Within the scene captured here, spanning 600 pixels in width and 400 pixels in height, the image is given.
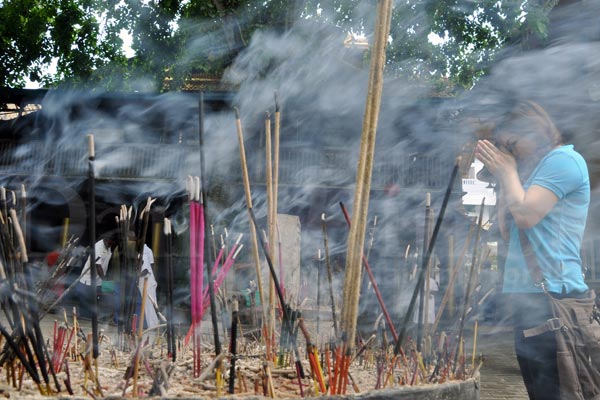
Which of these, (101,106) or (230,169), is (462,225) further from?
(101,106)

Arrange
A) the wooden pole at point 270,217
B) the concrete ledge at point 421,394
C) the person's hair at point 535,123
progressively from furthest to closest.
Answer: the person's hair at point 535,123, the wooden pole at point 270,217, the concrete ledge at point 421,394

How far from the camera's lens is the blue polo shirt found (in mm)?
2043

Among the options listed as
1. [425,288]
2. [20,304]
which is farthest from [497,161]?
[20,304]

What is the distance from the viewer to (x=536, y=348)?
2.06 m

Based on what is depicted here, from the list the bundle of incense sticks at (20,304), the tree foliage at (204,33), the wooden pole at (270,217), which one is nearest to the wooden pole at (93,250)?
the bundle of incense sticks at (20,304)

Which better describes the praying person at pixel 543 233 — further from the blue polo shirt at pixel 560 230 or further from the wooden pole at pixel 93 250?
the wooden pole at pixel 93 250

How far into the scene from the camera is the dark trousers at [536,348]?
2.01 metres

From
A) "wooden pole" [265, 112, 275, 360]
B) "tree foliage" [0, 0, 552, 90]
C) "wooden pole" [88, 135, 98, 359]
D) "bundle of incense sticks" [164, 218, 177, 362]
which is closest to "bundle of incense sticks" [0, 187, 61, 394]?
"wooden pole" [88, 135, 98, 359]

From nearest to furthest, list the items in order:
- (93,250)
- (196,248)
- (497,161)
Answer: (93,250), (196,248), (497,161)

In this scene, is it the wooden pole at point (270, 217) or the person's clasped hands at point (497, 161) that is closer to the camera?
the wooden pole at point (270, 217)

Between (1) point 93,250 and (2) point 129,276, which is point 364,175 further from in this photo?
(2) point 129,276

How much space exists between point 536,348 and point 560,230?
1.28 feet

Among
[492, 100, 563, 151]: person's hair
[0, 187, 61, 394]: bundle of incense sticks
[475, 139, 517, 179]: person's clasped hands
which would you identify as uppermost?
[492, 100, 563, 151]: person's hair

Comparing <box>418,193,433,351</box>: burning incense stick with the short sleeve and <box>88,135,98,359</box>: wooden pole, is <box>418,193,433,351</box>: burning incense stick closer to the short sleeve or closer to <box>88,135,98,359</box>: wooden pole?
the short sleeve
